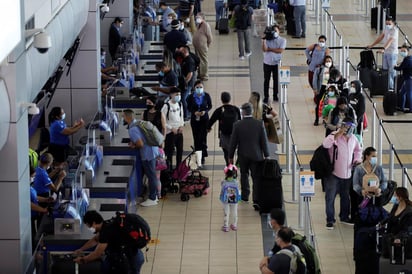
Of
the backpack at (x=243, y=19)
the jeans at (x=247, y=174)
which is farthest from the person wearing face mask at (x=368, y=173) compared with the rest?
the backpack at (x=243, y=19)

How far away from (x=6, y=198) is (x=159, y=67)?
366 inches

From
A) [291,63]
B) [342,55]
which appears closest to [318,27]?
[291,63]

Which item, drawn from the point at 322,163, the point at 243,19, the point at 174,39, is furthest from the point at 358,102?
the point at 243,19

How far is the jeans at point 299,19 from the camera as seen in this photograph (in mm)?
33000

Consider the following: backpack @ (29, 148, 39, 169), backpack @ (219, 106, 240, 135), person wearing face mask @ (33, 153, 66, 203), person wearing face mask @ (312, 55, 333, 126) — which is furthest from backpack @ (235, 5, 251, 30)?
person wearing face mask @ (33, 153, 66, 203)

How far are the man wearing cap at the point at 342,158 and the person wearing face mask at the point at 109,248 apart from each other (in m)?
3.94

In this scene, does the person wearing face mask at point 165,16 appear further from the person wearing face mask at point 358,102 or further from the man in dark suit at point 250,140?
the man in dark suit at point 250,140

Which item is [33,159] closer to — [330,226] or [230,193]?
[230,193]

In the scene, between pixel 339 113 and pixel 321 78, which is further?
pixel 321 78

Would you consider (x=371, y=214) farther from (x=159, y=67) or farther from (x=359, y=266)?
(x=159, y=67)

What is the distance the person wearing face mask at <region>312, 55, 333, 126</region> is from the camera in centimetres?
2319

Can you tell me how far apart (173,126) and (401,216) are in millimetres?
5914

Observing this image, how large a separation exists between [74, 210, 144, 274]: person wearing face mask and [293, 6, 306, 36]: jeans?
1944cm

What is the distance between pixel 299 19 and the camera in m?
33.2
